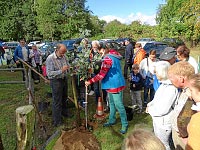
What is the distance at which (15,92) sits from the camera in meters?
9.23

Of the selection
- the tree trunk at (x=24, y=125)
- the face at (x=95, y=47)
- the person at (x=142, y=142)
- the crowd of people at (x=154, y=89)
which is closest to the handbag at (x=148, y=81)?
the crowd of people at (x=154, y=89)

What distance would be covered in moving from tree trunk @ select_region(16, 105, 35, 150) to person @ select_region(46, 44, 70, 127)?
85.9 inches

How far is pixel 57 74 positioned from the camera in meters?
5.59

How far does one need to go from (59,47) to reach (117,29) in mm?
46483

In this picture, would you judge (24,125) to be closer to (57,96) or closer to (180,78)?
(180,78)

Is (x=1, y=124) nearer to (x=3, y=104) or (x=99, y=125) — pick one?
(x=3, y=104)

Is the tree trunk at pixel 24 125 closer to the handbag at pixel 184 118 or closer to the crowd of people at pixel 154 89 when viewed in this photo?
the crowd of people at pixel 154 89

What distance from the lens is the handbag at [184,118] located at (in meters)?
2.86

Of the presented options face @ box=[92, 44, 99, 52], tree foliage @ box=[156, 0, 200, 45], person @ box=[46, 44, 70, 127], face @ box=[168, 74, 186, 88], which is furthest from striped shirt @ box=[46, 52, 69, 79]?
tree foliage @ box=[156, 0, 200, 45]

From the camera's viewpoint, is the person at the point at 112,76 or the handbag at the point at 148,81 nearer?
the person at the point at 112,76

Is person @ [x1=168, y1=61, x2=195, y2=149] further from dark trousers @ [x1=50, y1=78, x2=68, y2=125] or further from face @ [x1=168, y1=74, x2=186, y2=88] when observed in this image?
dark trousers @ [x1=50, y1=78, x2=68, y2=125]

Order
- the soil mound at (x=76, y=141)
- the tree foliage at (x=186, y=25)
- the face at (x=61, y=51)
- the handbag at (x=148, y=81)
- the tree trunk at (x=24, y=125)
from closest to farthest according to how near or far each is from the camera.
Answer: the tree trunk at (x=24, y=125), the soil mound at (x=76, y=141), the face at (x=61, y=51), the handbag at (x=148, y=81), the tree foliage at (x=186, y=25)

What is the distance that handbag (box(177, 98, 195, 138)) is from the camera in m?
2.86

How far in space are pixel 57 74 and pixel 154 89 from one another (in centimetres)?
223
